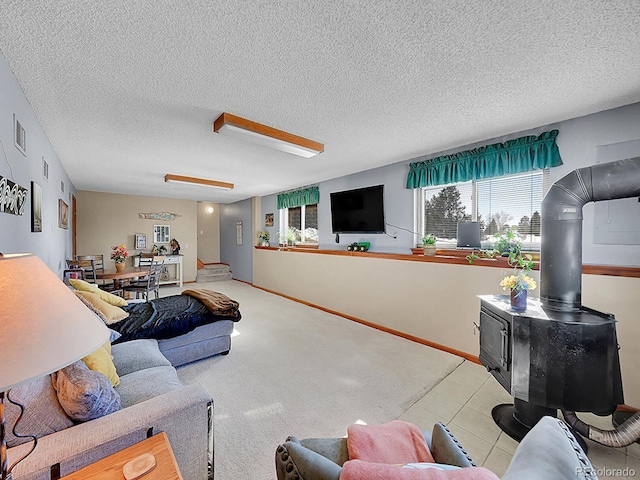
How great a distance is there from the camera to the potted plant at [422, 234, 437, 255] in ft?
11.4

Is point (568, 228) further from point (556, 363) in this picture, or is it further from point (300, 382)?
point (300, 382)

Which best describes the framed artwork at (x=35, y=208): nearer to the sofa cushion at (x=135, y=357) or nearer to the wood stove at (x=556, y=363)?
the sofa cushion at (x=135, y=357)

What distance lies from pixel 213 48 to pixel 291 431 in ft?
8.17

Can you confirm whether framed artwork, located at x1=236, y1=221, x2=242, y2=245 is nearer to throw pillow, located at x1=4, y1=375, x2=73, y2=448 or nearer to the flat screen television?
the flat screen television

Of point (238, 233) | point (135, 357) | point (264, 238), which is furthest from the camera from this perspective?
point (238, 233)

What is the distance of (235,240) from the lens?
8195 millimetres

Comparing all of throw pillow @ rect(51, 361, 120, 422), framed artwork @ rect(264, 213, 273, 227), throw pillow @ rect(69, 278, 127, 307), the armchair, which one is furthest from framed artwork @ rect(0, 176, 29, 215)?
framed artwork @ rect(264, 213, 273, 227)

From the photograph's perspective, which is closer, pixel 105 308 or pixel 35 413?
pixel 35 413

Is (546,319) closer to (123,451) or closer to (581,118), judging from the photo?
(581,118)

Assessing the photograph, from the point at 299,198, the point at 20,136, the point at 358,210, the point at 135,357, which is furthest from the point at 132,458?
the point at 299,198

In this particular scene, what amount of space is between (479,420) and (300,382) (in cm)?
147

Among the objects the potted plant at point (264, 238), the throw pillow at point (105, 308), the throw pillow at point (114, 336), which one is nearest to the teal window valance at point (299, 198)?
the potted plant at point (264, 238)

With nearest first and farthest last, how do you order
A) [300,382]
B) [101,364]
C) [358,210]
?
1. [101,364]
2. [300,382]
3. [358,210]

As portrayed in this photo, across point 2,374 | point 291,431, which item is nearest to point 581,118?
point 291,431
